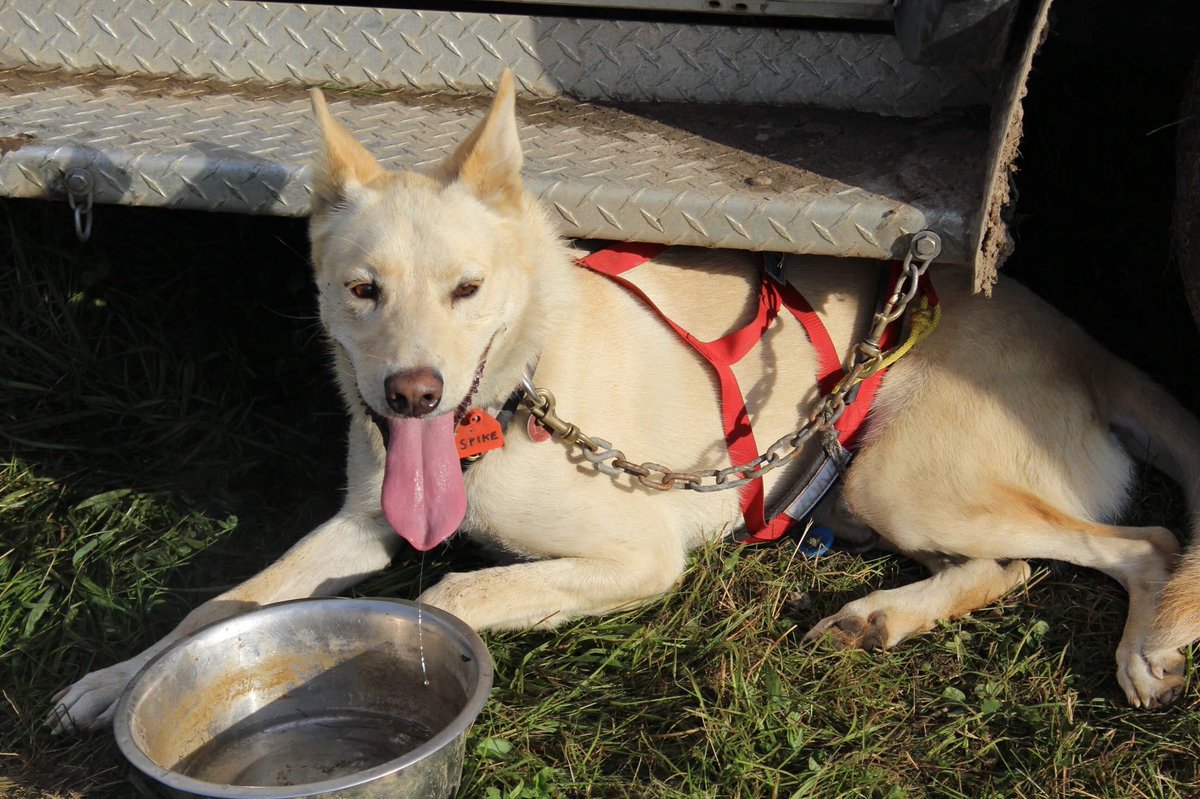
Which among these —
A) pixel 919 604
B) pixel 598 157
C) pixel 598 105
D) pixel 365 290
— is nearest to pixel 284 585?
pixel 365 290

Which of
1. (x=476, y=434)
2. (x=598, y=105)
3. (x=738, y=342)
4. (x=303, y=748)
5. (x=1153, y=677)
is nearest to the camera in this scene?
(x=303, y=748)

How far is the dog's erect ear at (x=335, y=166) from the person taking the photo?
305cm

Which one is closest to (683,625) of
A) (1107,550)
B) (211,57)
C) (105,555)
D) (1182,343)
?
(1107,550)

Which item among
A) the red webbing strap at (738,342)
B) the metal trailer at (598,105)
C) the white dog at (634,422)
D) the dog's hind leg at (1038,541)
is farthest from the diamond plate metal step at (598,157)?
the dog's hind leg at (1038,541)

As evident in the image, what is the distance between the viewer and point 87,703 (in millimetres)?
2947

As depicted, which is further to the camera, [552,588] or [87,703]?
[552,588]

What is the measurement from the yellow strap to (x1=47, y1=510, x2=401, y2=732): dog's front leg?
1.59 m

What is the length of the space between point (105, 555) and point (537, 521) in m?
1.44

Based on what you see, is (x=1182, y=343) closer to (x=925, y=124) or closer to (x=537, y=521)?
(x=925, y=124)

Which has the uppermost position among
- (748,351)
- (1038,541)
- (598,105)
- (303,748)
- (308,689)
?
(598,105)

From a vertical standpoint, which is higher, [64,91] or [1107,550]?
[64,91]

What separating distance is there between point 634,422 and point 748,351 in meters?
0.42

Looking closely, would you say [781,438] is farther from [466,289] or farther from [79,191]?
[79,191]

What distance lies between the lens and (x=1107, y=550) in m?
3.31
